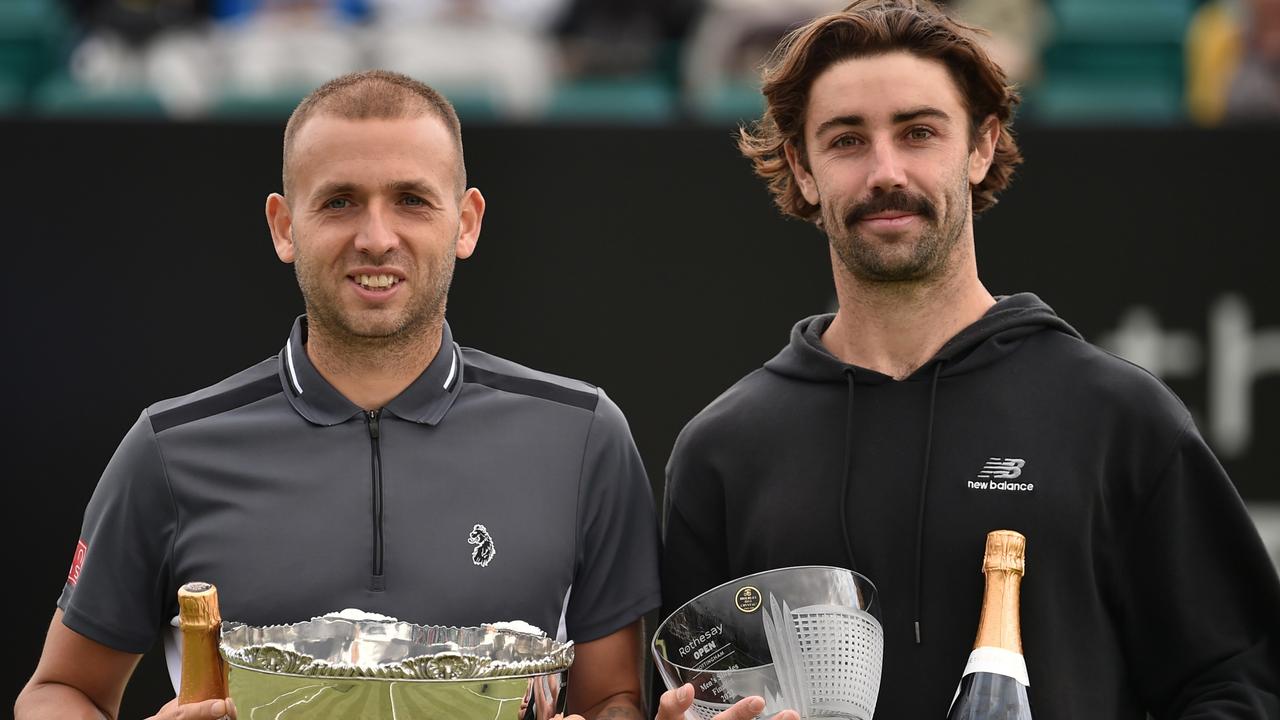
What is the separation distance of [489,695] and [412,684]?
0.36ft

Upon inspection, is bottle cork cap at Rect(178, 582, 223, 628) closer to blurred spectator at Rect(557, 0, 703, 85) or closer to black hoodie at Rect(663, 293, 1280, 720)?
black hoodie at Rect(663, 293, 1280, 720)

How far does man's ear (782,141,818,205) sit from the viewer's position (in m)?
2.83

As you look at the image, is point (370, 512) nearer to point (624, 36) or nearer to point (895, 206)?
point (895, 206)

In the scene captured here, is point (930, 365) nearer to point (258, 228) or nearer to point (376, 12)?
point (258, 228)

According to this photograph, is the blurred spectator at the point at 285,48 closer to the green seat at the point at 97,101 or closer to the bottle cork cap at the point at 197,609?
the green seat at the point at 97,101

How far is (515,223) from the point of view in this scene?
4750mm

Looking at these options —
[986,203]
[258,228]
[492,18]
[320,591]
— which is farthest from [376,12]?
[320,591]

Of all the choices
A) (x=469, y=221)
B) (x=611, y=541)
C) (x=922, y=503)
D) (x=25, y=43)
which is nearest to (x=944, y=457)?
(x=922, y=503)

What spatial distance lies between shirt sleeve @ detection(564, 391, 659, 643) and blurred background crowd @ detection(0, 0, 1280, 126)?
10.4 ft

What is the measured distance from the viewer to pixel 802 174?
2.88 metres

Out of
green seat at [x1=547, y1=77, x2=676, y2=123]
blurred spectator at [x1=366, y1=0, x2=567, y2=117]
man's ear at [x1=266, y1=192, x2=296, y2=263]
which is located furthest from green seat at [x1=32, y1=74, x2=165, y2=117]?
man's ear at [x1=266, y1=192, x2=296, y2=263]

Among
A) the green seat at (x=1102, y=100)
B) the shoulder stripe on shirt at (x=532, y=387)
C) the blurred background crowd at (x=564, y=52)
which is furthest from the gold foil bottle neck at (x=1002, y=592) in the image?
the green seat at (x=1102, y=100)

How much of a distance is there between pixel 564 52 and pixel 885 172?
403cm

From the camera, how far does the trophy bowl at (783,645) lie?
2227mm
